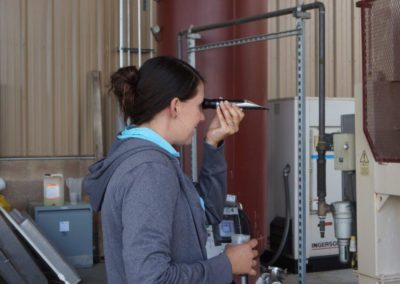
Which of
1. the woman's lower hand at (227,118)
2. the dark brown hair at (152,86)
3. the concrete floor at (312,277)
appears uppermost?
the dark brown hair at (152,86)

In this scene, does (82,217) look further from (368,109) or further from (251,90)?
(368,109)

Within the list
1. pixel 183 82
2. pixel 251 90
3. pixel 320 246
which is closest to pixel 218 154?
pixel 183 82

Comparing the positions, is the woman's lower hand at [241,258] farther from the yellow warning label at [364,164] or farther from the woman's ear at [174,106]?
the yellow warning label at [364,164]

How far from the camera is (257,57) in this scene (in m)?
4.32

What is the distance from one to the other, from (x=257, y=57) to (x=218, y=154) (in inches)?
105

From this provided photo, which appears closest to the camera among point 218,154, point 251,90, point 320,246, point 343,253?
point 218,154

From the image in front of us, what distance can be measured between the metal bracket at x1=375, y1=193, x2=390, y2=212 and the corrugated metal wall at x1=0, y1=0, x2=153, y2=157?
395 cm

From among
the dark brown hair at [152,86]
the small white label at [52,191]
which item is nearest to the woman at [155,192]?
the dark brown hair at [152,86]

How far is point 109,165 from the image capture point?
1.48 meters

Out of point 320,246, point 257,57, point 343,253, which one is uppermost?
point 257,57

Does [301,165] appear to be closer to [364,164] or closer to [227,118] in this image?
[364,164]

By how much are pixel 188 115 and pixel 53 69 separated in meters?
4.83

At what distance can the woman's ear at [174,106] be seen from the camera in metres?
1.48

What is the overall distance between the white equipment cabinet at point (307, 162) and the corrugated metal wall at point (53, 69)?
1.84 meters
